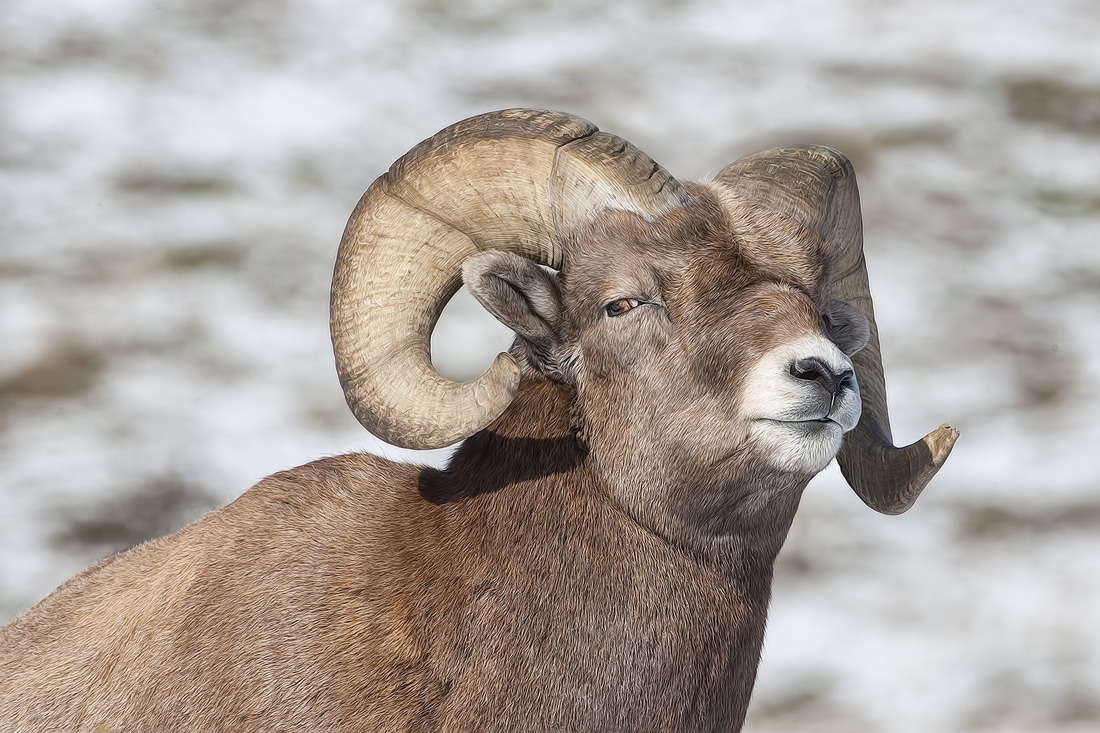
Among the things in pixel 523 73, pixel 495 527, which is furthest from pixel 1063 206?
pixel 495 527

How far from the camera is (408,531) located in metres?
5.77

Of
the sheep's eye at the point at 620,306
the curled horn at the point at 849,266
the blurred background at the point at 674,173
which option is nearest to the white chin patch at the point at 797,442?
the sheep's eye at the point at 620,306

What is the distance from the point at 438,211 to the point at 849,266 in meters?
2.56

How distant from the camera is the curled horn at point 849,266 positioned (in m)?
6.38

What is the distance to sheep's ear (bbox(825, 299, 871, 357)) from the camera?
6523 millimetres

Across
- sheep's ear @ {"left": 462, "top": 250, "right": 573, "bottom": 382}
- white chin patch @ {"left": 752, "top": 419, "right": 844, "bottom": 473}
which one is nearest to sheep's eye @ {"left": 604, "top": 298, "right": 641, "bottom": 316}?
sheep's ear @ {"left": 462, "top": 250, "right": 573, "bottom": 382}

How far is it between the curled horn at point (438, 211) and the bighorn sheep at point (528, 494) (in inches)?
0.5

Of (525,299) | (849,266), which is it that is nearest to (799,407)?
(525,299)

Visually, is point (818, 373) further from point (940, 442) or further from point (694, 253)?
point (940, 442)

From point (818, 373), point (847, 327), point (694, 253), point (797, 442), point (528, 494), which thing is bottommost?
point (528, 494)

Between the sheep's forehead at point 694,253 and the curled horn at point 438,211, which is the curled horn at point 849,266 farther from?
the curled horn at point 438,211

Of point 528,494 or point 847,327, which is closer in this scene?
point 528,494

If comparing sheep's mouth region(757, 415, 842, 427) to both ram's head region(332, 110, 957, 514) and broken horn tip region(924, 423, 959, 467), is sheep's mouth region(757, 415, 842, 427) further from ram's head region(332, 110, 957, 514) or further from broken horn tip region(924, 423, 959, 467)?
broken horn tip region(924, 423, 959, 467)

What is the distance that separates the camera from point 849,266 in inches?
277
